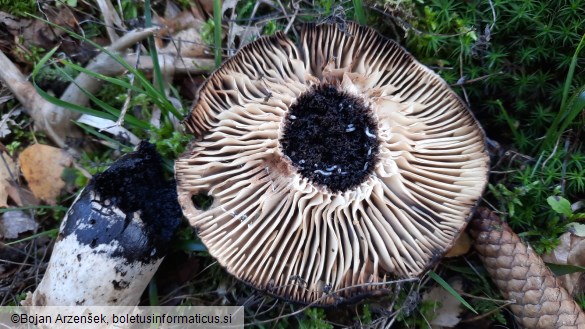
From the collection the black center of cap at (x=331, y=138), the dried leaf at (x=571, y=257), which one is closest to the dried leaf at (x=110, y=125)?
the black center of cap at (x=331, y=138)

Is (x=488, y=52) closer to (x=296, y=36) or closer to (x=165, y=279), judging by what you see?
(x=296, y=36)

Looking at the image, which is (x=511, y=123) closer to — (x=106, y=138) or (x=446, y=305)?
(x=446, y=305)

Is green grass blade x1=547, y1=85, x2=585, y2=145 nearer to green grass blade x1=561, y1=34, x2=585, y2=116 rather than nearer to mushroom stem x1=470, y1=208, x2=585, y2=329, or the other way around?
green grass blade x1=561, y1=34, x2=585, y2=116

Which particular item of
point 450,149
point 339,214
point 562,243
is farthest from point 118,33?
point 562,243

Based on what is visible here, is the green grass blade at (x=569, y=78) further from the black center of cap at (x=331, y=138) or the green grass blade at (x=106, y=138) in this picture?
the green grass blade at (x=106, y=138)

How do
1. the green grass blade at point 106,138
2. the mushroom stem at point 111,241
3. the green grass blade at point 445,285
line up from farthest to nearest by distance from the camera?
the green grass blade at point 106,138
the green grass blade at point 445,285
the mushroom stem at point 111,241
